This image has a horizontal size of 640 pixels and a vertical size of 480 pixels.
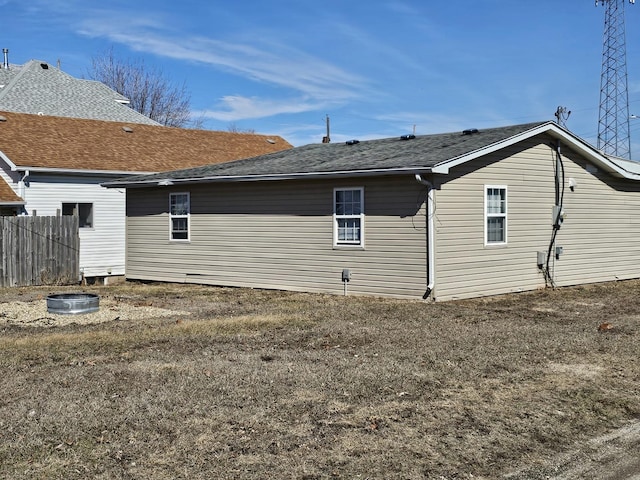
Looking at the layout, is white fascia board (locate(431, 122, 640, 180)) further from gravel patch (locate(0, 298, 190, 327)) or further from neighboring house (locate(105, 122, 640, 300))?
gravel patch (locate(0, 298, 190, 327))

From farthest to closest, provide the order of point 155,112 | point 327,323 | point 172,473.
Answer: point 155,112 → point 327,323 → point 172,473

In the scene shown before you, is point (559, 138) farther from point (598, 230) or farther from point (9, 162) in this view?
point (9, 162)

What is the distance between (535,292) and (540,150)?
10.9ft

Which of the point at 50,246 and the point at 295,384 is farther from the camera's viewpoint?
the point at 50,246

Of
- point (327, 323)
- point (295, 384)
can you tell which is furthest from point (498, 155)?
point (295, 384)

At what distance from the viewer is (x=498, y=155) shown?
15.7m

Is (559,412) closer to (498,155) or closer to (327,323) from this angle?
(327,323)

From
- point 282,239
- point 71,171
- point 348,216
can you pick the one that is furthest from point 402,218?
point 71,171

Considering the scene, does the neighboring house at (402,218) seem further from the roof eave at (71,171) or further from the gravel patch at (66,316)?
the gravel patch at (66,316)

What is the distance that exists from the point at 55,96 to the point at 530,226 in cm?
2248

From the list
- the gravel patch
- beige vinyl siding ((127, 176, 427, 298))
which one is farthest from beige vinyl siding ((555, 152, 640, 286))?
the gravel patch

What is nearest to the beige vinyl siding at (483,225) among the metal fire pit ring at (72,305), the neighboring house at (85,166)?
the metal fire pit ring at (72,305)

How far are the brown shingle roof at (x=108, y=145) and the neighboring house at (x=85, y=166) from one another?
3cm

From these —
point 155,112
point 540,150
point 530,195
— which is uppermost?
point 155,112
